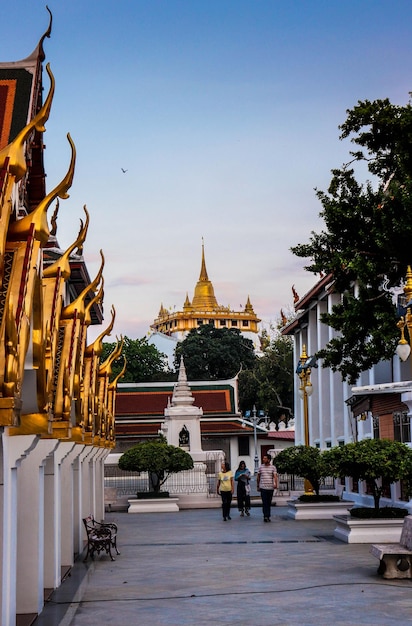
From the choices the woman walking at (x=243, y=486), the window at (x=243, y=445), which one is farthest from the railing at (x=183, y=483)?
the window at (x=243, y=445)

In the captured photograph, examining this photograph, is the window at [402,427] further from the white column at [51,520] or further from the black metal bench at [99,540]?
the white column at [51,520]

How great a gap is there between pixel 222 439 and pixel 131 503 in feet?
80.1

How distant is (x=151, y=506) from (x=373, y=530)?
46.9ft

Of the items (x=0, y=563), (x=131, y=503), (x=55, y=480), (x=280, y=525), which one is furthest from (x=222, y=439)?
(x=0, y=563)

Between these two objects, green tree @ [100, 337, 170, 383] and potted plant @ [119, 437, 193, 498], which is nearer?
potted plant @ [119, 437, 193, 498]

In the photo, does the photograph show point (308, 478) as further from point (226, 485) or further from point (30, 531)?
point (30, 531)

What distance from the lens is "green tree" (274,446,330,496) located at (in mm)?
24281

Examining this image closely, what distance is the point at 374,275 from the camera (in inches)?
843

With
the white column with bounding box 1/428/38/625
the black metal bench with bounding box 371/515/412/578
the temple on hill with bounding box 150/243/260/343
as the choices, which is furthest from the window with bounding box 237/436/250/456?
the temple on hill with bounding box 150/243/260/343

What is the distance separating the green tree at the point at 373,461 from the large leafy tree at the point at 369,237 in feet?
12.5

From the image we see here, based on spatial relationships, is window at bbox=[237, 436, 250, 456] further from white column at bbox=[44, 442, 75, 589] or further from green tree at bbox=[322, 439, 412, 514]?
white column at bbox=[44, 442, 75, 589]

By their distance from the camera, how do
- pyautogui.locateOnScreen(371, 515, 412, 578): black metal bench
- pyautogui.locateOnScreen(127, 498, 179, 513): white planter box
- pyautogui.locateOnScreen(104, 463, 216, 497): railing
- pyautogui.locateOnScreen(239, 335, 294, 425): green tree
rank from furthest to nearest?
pyautogui.locateOnScreen(239, 335, 294, 425): green tree, pyautogui.locateOnScreen(104, 463, 216, 497): railing, pyautogui.locateOnScreen(127, 498, 179, 513): white planter box, pyautogui.locateOnScreen(371, 515, 412, 578): black metal bench

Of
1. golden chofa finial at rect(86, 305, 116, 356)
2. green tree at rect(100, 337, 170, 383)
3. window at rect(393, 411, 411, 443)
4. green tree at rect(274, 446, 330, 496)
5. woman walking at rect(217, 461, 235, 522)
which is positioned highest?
green tree at rect(100, 337, 170, 383)

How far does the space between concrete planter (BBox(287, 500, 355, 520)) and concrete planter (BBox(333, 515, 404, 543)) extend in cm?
648
